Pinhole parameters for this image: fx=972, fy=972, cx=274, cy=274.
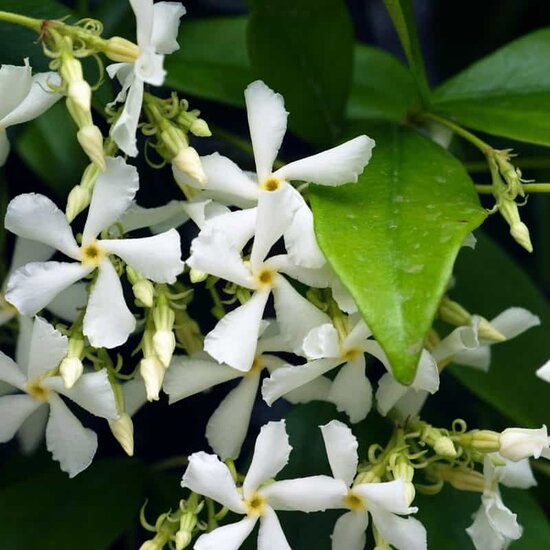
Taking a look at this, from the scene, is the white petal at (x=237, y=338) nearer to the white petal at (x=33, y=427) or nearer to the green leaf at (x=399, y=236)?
the green leaf at (x=399, y=236)

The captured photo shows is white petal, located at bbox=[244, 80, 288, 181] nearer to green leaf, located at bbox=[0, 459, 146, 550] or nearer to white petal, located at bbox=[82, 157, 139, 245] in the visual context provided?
white petal, located at bbox=[82, 157, 139, 245]

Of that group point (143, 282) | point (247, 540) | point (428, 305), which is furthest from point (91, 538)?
point (428, 305)

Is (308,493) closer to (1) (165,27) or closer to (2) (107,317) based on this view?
(2) (107,317)

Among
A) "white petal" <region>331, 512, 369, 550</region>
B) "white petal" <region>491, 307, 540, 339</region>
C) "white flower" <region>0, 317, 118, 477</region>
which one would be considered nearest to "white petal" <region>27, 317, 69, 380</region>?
"white flower" <region>0, 317, 118, 477</region>

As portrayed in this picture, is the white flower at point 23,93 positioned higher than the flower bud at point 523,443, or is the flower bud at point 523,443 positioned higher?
the white flower at point 23,93

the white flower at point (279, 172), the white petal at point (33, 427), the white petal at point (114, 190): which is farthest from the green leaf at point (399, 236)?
the white petal at point (33, 427)

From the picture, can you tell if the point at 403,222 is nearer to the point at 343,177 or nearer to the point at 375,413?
the point at 343,177
